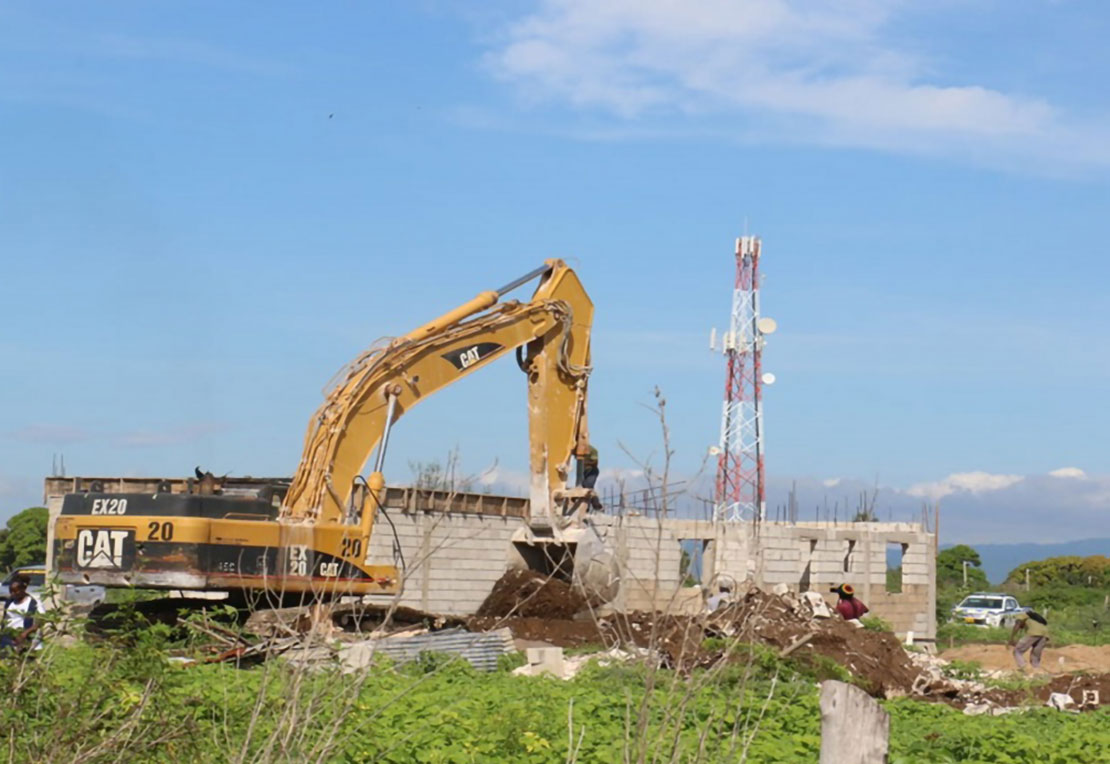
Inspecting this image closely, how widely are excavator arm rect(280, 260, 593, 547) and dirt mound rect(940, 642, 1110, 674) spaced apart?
8.25 meters

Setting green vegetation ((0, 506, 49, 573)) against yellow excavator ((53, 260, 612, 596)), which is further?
green vegetation ((0, 506, 49, 573))

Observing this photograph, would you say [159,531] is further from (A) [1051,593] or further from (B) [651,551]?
(A) [1051,593]

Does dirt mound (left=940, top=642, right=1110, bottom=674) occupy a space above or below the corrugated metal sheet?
below

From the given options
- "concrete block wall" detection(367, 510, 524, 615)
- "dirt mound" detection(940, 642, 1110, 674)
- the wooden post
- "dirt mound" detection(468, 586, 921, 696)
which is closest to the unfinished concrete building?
"concrete block wall" detection(367, 510, 524, 615)

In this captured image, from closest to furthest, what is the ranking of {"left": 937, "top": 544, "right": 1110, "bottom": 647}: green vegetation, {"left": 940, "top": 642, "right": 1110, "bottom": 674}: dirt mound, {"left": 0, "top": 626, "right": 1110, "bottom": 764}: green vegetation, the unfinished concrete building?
{"left": 0, "top": 626, "right": 1110, "bottom": 764}: green vegetation < the unfinished concrete building < {"left": 940, "top": 642, "right": 1110, "bottom": 674}: dirt mound < {"left": 937, "top": 544, "right": 1110, "bottom": 647}: green vegetation

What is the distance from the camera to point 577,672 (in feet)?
50.9

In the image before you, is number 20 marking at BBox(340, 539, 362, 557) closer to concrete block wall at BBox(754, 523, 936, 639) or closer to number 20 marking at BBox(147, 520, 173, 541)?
number 20 marking at BBox(147, 520, 173, 541)

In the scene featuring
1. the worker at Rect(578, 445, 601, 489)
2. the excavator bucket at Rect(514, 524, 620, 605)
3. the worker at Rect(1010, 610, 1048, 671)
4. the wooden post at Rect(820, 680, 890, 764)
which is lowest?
the worker at Rect(1010, 610, 1048, 671)

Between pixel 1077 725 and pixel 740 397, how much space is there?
25789 mm

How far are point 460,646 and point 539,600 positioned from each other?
491 cm

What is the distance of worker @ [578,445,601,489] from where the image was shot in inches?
843

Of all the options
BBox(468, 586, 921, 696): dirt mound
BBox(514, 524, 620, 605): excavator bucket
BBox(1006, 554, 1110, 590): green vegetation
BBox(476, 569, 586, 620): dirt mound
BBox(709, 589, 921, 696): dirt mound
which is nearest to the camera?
BBox(468, 586, 921, 696): dirt mound

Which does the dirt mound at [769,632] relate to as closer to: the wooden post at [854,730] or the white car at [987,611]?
the wooden post at [854,730]

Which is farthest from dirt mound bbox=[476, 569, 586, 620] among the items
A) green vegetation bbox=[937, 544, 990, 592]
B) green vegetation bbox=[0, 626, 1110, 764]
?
green vegetation bbox=[937, 544, 990, 592]
